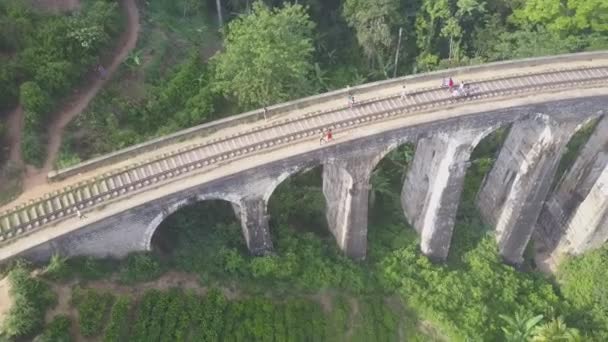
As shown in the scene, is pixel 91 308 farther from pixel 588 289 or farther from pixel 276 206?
pixel 588 289

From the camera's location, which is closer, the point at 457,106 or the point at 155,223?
the point at 155,223

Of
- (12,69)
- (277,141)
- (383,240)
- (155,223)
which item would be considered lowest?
(383,240)

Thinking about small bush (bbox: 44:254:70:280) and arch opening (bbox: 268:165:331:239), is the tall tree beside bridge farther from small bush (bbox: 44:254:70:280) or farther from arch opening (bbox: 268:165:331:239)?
small bush (bbox: 44:254:70:280)

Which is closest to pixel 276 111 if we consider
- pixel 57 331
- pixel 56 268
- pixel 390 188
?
pixel 390 188

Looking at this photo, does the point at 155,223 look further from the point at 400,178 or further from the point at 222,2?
the point at 222,2

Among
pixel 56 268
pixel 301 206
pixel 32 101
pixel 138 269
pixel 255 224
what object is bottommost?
pixel 301 206

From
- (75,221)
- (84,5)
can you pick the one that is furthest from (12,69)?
(75,221)

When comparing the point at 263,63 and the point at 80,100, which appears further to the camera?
the point at 80,100
